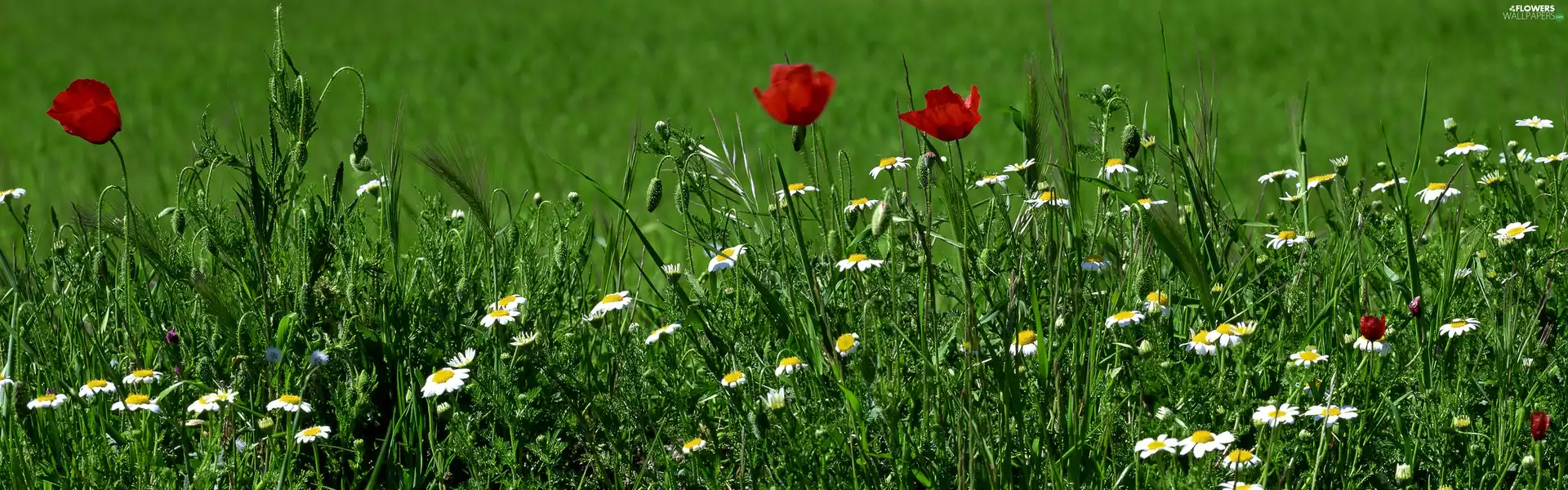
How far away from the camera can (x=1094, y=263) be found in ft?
6.82

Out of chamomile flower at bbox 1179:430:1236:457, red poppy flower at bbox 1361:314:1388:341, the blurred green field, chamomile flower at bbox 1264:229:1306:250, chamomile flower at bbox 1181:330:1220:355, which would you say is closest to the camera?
chamomile flower at bbox 1179:430:1236:457

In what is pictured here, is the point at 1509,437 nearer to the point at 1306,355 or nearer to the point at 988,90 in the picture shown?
the point at 1306,355

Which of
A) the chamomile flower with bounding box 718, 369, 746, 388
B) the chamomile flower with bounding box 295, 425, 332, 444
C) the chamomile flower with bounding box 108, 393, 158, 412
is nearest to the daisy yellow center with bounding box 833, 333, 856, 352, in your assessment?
the chamomile flower with bounding box 718, 369, 746, 388

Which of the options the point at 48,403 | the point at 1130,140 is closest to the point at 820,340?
the point at 1130,140

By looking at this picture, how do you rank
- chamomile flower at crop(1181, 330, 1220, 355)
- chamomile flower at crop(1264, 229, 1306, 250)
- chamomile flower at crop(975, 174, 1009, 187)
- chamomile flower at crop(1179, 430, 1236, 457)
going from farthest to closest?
chamomile flower at crop(975, 174, 1009, 187) → chamomile flower at crop(1264, 229, 1306, 250) → chamomile flower at crop(1181, 330, 1220, 355) → chamomile flower at crop(1179, 430, 1236, 457)

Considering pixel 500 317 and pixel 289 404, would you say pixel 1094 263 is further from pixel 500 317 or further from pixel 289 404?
pixel 289 404

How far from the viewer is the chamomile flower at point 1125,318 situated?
6.02 ft

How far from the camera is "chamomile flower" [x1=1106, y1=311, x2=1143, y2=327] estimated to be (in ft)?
6.02

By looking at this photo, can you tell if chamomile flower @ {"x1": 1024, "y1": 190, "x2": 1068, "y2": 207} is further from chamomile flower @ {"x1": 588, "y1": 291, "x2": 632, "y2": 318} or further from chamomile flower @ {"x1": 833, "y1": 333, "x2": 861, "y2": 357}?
chamomile flower @ {"x1": 588, "y1": 291, "x2": 632, "y2": 318}

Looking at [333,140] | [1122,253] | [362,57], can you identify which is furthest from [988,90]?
[1122,253]

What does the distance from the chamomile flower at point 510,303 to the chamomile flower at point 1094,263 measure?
86 cm

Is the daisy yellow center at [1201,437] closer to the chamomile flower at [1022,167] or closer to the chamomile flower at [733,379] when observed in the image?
the chamomile flower at [1022,167]

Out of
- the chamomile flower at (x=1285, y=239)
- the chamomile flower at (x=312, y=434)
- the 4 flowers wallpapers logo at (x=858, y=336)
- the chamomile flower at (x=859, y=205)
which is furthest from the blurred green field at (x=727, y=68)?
the chamomile flower at (x=1285, y=239)

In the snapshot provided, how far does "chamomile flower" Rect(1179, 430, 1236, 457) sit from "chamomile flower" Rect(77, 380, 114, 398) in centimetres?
149
